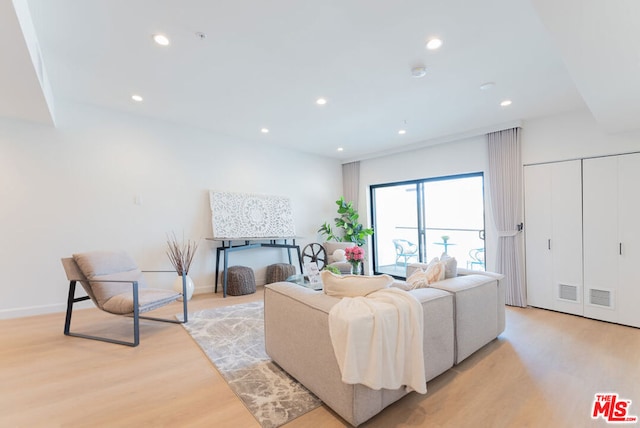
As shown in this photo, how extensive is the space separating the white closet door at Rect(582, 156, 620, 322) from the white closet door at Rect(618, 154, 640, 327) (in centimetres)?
4

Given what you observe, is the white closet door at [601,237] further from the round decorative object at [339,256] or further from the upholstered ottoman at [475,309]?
the round decorative object at [339,256]

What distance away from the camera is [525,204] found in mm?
4172

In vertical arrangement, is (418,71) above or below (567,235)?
above

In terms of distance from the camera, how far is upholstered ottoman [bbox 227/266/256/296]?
4656 mm

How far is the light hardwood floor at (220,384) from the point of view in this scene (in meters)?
1.77

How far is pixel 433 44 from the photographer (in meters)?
2.38

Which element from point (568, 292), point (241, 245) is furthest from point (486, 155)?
point (241, 245)

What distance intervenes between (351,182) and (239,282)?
11.7ft

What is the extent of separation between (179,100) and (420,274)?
3609 mm

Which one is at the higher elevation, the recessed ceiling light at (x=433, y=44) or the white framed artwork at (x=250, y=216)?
the recessed ceiling light at (x=433, y=44)

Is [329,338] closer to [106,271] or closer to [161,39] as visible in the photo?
[161,39]

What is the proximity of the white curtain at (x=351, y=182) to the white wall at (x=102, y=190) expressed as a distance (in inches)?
90.8

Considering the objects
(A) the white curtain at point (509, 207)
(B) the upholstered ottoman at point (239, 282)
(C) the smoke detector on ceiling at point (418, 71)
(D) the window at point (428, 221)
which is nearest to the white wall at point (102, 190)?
(B) the upholstered ottoman at point (239, 282)

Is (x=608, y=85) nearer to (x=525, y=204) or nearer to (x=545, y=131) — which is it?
(x=545, y=131)
